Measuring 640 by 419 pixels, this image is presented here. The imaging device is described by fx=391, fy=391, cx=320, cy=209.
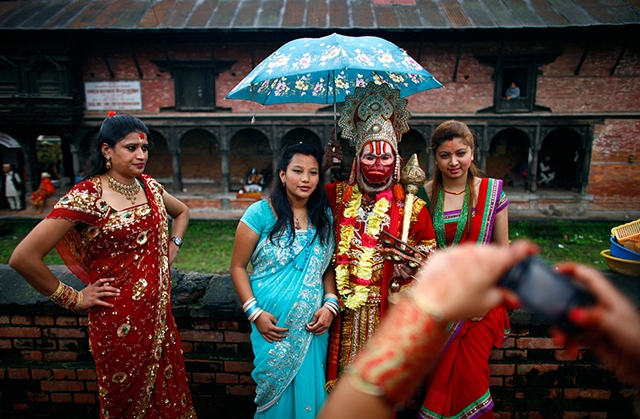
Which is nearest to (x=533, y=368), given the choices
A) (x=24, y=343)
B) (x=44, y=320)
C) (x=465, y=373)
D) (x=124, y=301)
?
(x=465, y=373)

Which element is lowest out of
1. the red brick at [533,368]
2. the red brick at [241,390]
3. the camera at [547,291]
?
the red brick at [241,390]

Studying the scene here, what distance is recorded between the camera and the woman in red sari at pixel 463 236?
2076 mm

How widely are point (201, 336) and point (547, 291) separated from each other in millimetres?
2284

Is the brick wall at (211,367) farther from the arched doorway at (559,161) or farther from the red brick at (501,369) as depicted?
the arched doorway at (559,161)

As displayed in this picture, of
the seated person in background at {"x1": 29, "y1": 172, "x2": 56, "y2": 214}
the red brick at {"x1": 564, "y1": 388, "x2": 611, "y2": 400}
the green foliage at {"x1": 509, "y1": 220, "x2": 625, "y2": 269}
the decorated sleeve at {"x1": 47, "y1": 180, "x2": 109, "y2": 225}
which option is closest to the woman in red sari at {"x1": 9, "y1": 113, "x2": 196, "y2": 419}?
the decorated sleeve at {"x1": 47, "y1": 180, "x2": 109, "y2": 225}

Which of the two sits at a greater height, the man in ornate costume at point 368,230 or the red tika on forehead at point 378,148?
the red tika on forehead at point 378,148

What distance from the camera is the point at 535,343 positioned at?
97.0 inches

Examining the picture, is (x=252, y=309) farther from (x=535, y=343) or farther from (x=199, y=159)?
(x=199, y=159)

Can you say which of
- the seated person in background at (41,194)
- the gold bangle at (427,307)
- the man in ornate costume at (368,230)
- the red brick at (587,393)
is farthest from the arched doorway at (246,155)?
the gold bangle at (427,307)

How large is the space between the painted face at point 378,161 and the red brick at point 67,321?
206cm

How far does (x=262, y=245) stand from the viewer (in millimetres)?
→ 2098

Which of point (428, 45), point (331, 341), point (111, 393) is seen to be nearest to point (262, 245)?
point (331, 341)

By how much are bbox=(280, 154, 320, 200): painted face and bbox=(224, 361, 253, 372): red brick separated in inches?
46.1

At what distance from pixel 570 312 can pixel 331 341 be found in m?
1.68
